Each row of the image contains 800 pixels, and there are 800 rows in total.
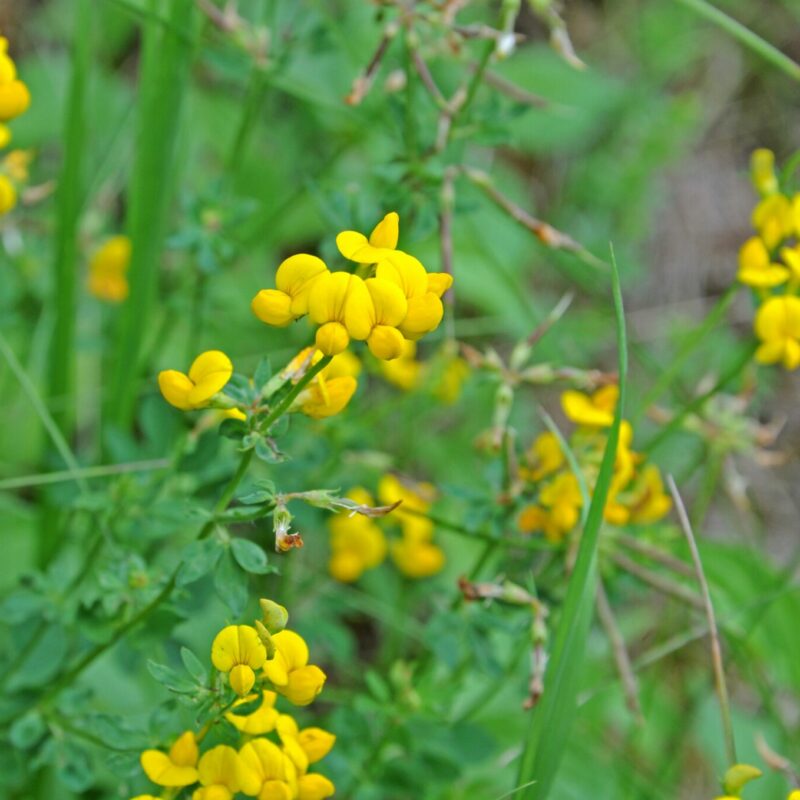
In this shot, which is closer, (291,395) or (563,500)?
(291,395)

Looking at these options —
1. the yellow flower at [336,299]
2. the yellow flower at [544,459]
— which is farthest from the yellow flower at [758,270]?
the yellow flower at [336,299]

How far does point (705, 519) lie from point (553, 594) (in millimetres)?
1915

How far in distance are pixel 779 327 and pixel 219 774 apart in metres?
1.17

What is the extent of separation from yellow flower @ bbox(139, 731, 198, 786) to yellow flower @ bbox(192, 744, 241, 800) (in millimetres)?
24

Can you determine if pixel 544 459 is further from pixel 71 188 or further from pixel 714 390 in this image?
pixel 71 188

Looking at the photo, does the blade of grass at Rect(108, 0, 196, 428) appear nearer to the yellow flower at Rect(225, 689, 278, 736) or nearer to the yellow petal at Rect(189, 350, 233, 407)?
the yellow petal at Rect(189, 350, 233, 407)

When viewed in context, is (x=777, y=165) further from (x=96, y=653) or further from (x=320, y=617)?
(x=96, y=653)

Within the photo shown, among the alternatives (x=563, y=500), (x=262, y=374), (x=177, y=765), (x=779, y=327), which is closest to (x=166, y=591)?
(x=177, y=765)

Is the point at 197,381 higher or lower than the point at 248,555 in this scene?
higher

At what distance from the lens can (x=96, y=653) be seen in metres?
1.63

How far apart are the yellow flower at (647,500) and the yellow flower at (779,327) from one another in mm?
296

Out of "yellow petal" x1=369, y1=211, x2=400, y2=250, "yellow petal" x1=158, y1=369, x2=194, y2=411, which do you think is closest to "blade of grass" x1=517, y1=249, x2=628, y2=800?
"yellow petal" x1=369, y1=211, x2=400, y2=250

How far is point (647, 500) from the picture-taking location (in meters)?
2.03

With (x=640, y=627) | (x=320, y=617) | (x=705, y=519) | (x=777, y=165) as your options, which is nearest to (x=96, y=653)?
(x=320, y=617)
